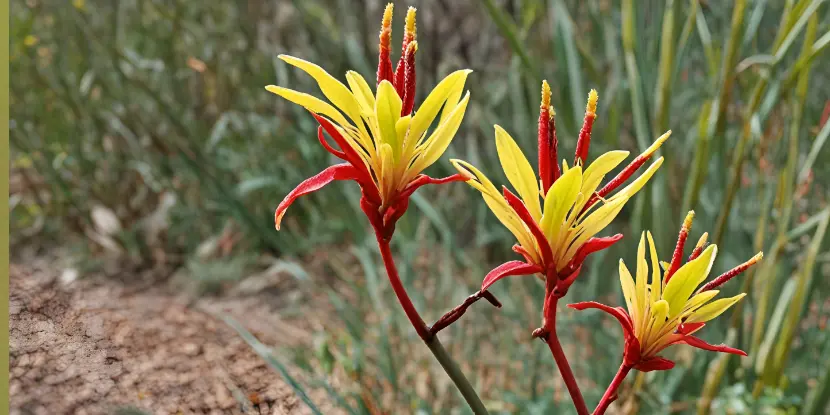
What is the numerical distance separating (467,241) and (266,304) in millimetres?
430

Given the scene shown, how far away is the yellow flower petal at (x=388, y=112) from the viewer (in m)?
0.22

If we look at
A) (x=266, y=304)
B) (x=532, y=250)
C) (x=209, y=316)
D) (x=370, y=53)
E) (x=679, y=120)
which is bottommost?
(x=266, y=304)

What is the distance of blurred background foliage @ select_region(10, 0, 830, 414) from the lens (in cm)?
69

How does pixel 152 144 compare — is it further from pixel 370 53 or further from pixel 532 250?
pixel 532 250

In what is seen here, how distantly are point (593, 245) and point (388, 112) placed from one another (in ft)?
0.23

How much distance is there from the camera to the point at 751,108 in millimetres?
536

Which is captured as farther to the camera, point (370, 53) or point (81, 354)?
point (370, 53)

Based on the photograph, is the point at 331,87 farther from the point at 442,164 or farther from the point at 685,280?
the point at 442,164

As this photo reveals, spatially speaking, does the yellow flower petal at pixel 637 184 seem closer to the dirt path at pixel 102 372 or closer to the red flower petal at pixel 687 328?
the red flower petal at pixel 687 328

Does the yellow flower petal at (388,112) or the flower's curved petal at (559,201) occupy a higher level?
the yellow flower petal at (388,112)

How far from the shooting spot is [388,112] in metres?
0.22

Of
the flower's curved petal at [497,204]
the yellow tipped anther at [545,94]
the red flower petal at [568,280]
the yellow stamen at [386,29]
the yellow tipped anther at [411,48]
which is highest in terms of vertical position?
the yellow stamen at [386,29]

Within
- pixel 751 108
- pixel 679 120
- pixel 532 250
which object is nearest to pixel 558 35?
pixel 751 108

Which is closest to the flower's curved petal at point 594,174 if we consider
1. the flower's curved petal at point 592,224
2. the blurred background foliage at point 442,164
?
the flower's curved petal at point 592,224
